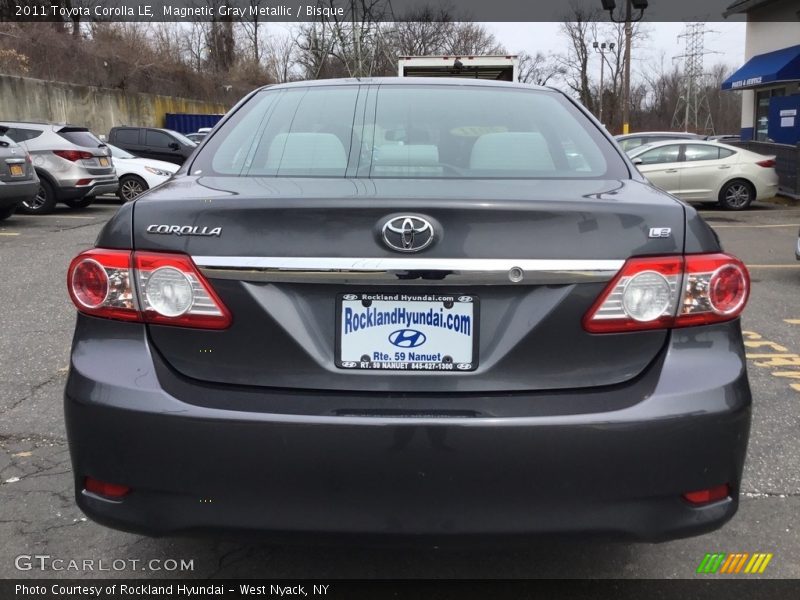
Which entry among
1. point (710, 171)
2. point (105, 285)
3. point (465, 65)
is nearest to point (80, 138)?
point (465, 65)

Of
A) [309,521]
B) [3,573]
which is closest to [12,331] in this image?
[3,573]

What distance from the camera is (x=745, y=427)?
2006 millimetres

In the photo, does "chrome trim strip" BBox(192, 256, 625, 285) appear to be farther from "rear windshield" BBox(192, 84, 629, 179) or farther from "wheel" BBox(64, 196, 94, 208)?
"wheel" BBox(64, 196, 94, 208)

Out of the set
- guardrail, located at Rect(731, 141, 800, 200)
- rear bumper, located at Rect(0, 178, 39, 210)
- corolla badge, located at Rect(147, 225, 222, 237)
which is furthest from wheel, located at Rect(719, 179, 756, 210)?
corolla badge, located at Rect(147, 225, 222, 237)

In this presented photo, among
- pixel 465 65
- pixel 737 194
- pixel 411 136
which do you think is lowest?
pixel 737 194

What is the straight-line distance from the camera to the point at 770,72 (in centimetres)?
2072

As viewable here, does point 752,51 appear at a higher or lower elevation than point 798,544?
higher

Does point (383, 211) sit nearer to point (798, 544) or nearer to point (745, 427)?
point (745, 427)

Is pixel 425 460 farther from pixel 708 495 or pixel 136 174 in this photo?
pixel 136 174

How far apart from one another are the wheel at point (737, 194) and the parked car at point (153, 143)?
12.4 meters

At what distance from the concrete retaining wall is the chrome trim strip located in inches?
973

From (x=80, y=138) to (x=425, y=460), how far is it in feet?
44.2

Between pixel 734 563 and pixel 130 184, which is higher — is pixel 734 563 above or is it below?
below

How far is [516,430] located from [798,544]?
153 cm
